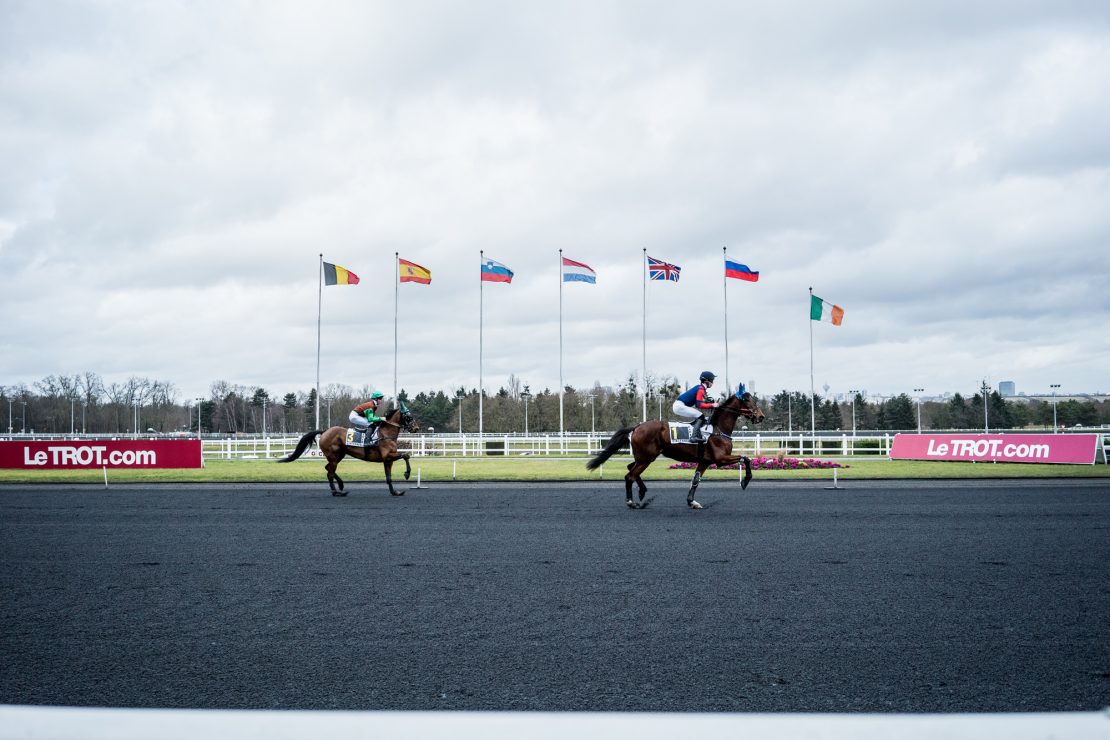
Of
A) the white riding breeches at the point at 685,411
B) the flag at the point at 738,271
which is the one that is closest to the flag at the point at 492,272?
the flag at the point at 738,271

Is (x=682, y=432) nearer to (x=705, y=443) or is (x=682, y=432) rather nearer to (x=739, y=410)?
(x=705, y=443)

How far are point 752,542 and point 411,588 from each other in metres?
5.39

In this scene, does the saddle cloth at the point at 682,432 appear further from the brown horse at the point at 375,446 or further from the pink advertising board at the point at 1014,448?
the pink advertising board at the point at 1014,448

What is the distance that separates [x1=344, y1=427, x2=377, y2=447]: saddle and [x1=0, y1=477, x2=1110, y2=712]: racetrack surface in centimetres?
690

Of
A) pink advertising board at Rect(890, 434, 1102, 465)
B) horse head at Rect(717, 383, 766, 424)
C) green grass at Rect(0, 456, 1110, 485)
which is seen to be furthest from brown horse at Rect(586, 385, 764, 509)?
pink advertising board at Rect(890, 434, 1102, 465)

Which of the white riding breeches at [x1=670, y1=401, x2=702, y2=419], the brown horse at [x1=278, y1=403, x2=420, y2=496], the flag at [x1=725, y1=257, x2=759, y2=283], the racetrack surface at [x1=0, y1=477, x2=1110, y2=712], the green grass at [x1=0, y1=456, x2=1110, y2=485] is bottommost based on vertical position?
the green grass at [x1=0, y1=456, x2=1110, y2=485]

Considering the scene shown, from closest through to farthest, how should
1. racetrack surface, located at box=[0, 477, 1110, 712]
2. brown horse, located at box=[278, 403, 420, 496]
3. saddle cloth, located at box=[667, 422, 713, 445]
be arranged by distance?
racetrack surface, located at box=[0, 477, 1110, 712], saddle cloth, located at box=[667, 422, 713, 445], brown horse, located at box=[278, 403, 420, 496]

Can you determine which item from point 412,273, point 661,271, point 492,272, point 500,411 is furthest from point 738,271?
point 500,411

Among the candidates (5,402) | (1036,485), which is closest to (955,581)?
(1036,485)

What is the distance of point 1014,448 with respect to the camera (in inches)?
1202

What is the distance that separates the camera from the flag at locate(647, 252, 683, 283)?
37688mm

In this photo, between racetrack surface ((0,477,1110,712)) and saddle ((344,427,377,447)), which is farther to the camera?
saddle ((344,427,377,447))

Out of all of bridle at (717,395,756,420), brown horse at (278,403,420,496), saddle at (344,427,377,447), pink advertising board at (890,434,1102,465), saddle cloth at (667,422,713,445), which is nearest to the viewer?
saddle cloth at (667,422,713,445)

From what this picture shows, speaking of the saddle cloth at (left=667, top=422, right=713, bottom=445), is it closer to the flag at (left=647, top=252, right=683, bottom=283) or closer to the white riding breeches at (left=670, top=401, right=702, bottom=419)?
the white riding breeches at (left=670, top=401, right=702, bottom=419)
